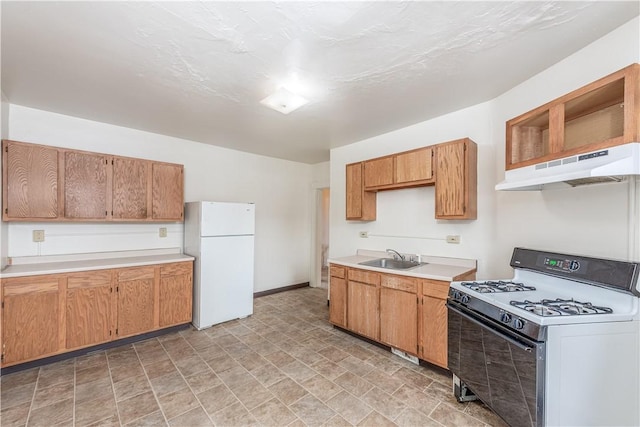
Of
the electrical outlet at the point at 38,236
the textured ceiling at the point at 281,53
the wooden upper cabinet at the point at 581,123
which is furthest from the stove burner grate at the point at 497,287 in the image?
the electrical outlet at the point at 38,236

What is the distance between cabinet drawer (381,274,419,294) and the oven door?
1.68 feet

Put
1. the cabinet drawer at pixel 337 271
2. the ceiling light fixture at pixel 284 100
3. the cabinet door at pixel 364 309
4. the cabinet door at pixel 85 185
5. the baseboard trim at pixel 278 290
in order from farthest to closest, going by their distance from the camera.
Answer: the baseboard trim at pixel 278 290
the cabinet drawer at pixel 337 271
the cabinet door at pixel 364 309
the cabinet door at pixel 85 185
the ceiling light fixture at pixel 284 100

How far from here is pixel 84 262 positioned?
114 inches

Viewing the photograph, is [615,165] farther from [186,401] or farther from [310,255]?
[310,255]

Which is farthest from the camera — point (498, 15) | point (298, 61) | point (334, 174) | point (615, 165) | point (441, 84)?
point (334, 174)

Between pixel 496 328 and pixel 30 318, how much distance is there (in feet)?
12.5

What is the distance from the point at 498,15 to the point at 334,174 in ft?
9.76

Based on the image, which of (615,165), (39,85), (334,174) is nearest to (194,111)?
(39,85)

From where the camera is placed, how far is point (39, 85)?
230 centimetres

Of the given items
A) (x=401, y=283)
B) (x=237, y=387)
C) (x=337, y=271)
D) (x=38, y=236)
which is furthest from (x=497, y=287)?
(x=38, y=236)

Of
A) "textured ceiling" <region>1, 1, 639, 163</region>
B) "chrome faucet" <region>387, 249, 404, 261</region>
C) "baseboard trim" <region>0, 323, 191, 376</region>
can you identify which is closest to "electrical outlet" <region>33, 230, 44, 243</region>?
"baseboard trim" <region>0, 323, 191, 376</region>

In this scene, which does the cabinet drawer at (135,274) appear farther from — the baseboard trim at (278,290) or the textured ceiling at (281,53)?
the baseboard trim at (278,290)

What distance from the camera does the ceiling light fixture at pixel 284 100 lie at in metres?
2.25

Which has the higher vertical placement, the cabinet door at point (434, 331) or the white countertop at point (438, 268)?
the white countertop at point (438, 268)
